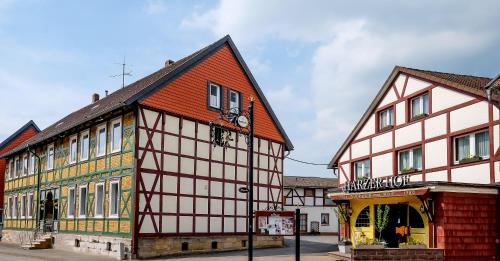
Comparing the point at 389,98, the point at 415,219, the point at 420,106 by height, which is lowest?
the point at 415,219

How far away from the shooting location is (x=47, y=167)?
119 ft

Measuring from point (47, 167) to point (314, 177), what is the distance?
31.9 metres

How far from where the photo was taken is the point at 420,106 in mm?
25234

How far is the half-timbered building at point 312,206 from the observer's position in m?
56.8

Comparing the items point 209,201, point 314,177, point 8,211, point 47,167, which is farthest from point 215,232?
point 314,177

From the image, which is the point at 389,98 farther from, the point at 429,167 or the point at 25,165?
the point at 25,165

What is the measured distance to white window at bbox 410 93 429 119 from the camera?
979 inches

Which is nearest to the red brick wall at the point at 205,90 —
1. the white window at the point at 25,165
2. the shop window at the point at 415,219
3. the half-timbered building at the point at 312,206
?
the shop window at the point at 415,219

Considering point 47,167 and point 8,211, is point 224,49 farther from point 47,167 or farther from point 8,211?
point 8,211

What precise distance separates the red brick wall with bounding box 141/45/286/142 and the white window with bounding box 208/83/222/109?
32cm

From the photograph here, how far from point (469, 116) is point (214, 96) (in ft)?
45.9

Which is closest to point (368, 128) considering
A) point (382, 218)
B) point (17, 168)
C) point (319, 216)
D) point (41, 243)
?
point (382, 218)

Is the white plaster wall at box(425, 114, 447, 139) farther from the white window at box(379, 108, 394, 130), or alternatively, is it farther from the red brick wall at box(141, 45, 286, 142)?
the red brick wall at box(141, 45, 286, 142)

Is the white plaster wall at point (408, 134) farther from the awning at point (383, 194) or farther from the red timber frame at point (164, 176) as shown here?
the red timber frame at point (164, 176)
